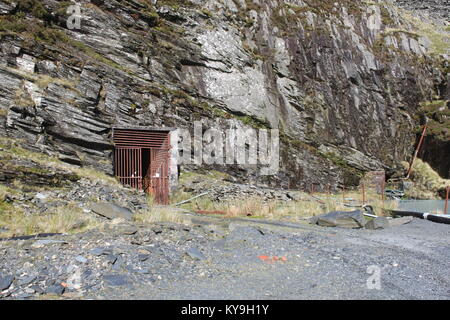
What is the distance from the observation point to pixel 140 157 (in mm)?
17766

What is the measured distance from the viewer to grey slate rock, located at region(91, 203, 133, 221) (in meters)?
9.62

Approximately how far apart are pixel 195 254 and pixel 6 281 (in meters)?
2.98

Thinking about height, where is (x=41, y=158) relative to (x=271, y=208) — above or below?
above

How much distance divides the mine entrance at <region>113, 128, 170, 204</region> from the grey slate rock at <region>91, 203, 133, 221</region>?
7.45 metres

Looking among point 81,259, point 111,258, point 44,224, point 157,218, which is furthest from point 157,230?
point 44,224

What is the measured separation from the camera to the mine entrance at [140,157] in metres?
18.0

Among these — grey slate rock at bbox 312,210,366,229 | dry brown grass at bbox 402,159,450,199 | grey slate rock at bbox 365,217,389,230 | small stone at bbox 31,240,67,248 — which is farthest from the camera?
dry brown grass at bbox 402,159,450,199

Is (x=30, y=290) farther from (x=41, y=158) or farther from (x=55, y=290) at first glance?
(x=41, y=158)

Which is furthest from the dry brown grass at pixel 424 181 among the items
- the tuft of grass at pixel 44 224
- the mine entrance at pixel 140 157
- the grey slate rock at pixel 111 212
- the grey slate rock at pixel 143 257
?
the grey slate rock at pixel 143 257

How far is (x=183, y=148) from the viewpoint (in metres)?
21.2

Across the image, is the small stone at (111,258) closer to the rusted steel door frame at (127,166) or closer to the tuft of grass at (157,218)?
the tuft of grass at (157,218)

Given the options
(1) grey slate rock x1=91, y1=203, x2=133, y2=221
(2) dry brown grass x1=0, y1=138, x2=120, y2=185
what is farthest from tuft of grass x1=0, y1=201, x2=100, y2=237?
(2) dry brown grass x1=0, y1=138, x2=120, y2=185

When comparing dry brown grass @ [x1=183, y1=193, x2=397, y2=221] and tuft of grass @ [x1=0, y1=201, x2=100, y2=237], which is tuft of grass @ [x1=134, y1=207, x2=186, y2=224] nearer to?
tuft of grass @ [x1=0, y1=201, x2=100, y2=237]

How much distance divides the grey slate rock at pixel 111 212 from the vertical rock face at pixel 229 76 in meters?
6.17
